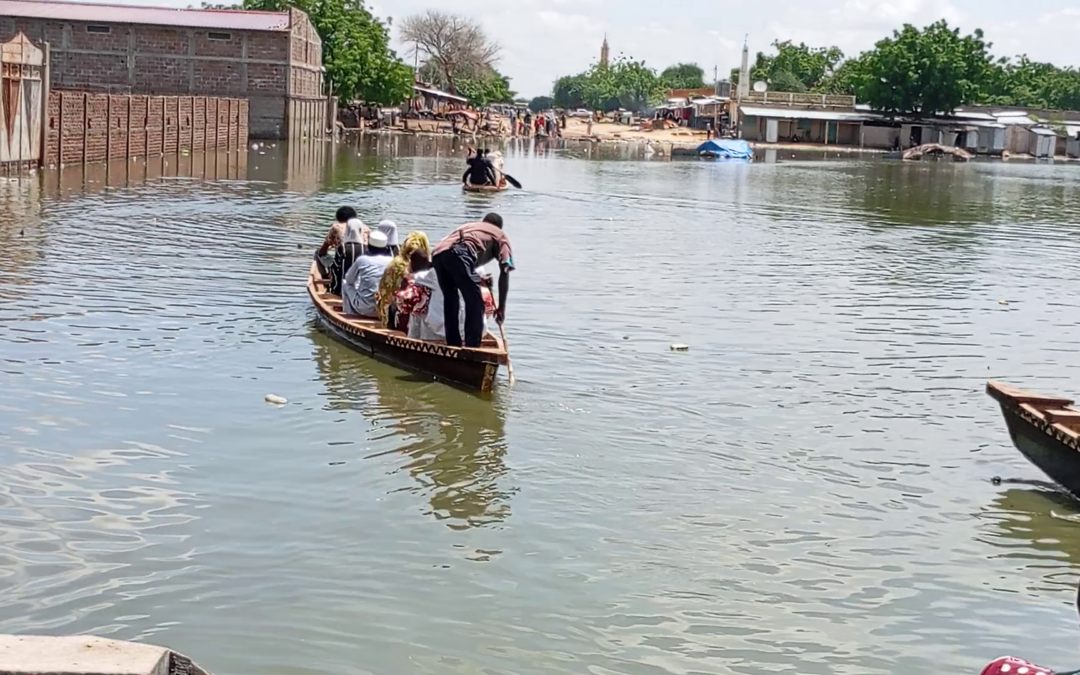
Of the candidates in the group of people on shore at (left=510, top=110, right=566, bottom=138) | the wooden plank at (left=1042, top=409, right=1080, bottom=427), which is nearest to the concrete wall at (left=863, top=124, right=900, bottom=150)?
the group of people on shore at (left=510, top=110, right=566, bottom=138)

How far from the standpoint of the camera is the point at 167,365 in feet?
41.0

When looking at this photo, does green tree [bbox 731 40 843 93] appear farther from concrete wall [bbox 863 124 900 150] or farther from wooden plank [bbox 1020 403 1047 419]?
wooden plank [bbox 1020 403 1047 419]

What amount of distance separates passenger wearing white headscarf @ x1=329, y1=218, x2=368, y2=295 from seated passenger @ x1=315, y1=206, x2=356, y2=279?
10 centimetres

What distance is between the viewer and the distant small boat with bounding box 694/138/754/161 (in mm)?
65875

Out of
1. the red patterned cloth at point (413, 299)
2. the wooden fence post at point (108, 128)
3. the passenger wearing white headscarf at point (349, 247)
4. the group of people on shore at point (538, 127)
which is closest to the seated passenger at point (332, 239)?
the passenger wearing white headscarf at point (349, 247)

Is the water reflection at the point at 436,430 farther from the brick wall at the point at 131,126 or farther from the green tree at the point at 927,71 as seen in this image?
the green tree at the point at 927,71

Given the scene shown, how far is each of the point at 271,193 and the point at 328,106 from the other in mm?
40048

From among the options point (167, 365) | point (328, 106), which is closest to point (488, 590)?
point (167, 365)

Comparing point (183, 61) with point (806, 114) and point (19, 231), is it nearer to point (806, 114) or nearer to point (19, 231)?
point (19, 231)

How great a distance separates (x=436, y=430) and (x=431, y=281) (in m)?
1.88

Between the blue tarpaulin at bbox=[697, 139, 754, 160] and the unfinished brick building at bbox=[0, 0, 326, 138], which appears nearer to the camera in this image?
the unfinished brick building at bbox=[0, 0, 326, 138]

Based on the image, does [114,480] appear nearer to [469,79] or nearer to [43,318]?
[43,318]

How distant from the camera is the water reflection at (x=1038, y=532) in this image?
27.2 feet

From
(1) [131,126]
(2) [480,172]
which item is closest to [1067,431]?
(2) [480,172]
